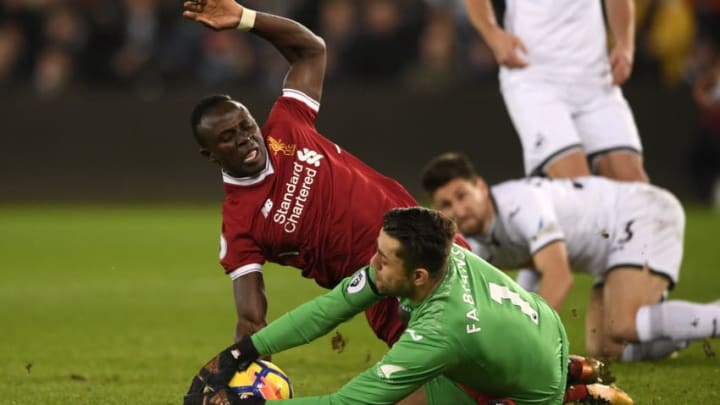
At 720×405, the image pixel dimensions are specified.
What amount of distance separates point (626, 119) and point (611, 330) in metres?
1.62

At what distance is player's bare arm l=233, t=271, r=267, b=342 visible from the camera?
5422 mm

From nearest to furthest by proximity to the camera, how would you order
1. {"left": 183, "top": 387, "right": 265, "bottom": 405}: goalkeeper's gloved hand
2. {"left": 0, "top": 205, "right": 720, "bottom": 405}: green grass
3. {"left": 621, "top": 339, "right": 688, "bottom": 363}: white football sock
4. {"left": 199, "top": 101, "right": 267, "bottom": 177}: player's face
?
{"left": 183, "top": 387, "right": 265, "bottom": 405}: goalkeeper's gloved hand, {"left": 199, "top": 101, "right": 267, "bottom": 177}: player's face, {"left": 0, "top": 205, "right": 720, "bottom": 405}: green grass, {"left": 621, "top": 339, "right": 688, "bottom": 363}: white football sock

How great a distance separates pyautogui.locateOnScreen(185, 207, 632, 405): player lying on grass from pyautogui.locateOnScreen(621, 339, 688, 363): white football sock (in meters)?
1.84

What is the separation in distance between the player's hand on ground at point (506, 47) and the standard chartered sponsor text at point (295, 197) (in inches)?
94.9

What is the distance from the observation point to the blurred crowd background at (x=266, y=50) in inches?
640

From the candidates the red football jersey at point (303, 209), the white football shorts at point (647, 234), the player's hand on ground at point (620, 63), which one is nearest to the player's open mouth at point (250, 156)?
the red football jersey at point (303, 209)

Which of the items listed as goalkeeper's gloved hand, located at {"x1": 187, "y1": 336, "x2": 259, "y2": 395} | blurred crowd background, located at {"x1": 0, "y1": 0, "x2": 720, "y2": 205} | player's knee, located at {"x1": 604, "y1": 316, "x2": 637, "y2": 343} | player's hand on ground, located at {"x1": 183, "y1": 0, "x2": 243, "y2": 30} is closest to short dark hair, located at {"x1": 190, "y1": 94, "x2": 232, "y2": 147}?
player's hand on ground, located at {"x1": 183, "y1": 0, "x2": 243, "y2": 30}

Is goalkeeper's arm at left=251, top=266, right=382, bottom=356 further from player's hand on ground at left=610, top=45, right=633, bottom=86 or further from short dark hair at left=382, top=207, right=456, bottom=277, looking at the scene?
player's hand on ground at left=610, top=45, right=633, bottom=86

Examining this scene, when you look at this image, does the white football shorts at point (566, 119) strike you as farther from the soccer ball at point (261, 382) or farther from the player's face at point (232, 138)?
the soccer ball at point (261, 382)

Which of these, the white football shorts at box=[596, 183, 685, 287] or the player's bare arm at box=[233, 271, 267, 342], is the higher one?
the player's bare arm at box=[233, 271, 267, 342]

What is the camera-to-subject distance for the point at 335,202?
5789 millimetres

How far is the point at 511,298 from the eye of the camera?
4.91 m

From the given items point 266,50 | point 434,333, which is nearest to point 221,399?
point 434,333

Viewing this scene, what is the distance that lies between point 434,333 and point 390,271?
0.29m
